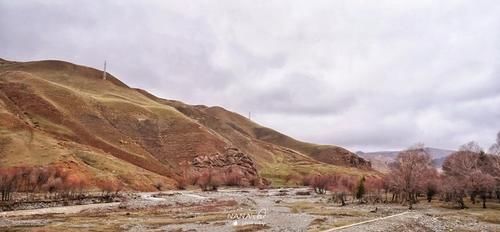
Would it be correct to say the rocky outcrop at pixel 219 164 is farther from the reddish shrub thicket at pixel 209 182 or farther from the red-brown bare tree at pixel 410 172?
the red-brown bare tree at pixel 410 172

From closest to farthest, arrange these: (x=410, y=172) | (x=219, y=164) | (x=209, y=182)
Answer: (x=410, y=172) < (x=209, y=182) < (x=219, y=164)

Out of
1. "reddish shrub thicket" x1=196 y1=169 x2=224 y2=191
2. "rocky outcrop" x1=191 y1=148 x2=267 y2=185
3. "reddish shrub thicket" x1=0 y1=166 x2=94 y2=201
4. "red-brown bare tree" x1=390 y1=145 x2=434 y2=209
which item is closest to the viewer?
"red-brown bare tree" x1=390 y1=145 x2=434 y2=209

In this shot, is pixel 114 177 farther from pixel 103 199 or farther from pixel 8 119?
pixel 8 119

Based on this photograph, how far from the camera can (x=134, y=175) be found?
451ft

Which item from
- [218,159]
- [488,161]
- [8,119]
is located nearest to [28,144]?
[8,119]

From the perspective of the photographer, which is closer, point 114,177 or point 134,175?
point 114,177

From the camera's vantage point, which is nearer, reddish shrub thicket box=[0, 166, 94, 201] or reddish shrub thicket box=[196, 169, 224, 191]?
reddish shrub thicket box=[0, 166, 94, 201]

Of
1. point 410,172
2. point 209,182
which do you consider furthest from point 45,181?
point 410,172

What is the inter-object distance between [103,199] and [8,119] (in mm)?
68286

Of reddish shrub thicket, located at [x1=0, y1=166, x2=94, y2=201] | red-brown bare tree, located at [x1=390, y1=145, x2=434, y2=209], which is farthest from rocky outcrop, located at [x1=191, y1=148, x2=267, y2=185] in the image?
red-brown bare tree, located at [x1=390, y1=145, x2=434, y2=209]

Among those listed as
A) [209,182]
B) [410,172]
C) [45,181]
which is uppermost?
[410,172]

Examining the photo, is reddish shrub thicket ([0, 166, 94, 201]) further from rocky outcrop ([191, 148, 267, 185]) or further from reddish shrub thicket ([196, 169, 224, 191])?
rocky outcrop ([191, 148, 267, 185])

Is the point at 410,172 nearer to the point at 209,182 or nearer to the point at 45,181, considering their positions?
the point at 45,181

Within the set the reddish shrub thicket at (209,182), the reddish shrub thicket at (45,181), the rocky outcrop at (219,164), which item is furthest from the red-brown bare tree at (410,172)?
the rocky outcrop at (219,164)
